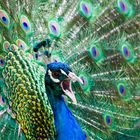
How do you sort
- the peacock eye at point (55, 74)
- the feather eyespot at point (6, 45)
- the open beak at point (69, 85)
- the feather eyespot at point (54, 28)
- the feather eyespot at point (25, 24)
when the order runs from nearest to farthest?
the open beak at point (69, 85)
the peacock eye at point (55, 74)
the feather eyespot at point (54, 28)
the feather eyespot at point (25, 24)
the feather eyespot at point (6, 45)

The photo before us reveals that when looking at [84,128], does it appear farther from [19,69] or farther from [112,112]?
[19,69]

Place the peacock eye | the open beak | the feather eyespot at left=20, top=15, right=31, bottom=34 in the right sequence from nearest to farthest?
the open beak → the peacock eye → the feather eyespot at left=20, top=15, right=31, bottom=34

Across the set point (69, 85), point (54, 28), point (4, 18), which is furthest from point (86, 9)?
point (4, 18)

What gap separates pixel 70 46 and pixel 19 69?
0.35m

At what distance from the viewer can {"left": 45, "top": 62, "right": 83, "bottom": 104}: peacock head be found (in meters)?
3.37

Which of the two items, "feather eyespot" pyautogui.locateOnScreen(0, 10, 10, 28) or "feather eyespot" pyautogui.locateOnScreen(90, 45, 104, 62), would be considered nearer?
"feather eyespot" pyautogui.locateOnScreen(90, 45, 104, 62)

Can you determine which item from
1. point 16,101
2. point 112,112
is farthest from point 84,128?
point 16,101

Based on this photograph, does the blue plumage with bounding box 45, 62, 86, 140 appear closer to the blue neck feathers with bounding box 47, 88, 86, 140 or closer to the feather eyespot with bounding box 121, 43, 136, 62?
the blue neck feathers with bounding box 47, 88, 86, 140

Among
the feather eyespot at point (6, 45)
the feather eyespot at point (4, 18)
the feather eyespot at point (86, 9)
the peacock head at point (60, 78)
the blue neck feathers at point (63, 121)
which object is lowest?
the blue neck feathers at point (63, 121)

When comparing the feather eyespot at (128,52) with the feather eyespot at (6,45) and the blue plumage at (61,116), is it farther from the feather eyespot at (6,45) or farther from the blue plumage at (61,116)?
the feather eyespot at (6,45)

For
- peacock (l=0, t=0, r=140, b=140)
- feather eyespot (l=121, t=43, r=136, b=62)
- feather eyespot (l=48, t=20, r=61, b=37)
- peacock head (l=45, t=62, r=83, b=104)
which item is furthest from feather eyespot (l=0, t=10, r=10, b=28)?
feather eyespot (l=121, t=43, r=136, b=62)

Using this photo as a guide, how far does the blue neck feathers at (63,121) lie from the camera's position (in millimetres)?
3564

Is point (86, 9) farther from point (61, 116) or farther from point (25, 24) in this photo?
point (61, 116)

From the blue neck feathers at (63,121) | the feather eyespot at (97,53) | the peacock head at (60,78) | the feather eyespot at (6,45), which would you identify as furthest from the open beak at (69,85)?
the feather eyespot at (6,45)
